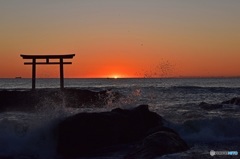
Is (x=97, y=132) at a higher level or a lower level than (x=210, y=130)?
higher

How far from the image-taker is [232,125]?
17.2m

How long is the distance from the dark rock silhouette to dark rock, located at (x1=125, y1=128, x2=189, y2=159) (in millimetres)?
16634

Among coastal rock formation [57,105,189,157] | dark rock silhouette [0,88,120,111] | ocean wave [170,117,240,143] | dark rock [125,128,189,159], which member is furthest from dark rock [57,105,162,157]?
dark rock silhouette [0,88,120,111]

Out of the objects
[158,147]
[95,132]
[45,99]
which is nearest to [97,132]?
[95,132]

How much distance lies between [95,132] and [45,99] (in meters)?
16.1

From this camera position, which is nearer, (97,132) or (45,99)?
(97,132)

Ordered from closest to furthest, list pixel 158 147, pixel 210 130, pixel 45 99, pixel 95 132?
pixel 158 147
pixel 95 132
pixel 210 130
pixel 45 99

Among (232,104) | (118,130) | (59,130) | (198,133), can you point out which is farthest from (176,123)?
(232,104)

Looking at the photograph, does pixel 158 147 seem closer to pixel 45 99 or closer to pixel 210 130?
pixel 210 130

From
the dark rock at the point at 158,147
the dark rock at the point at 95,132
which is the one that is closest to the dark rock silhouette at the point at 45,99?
the dark rock at the point at 95,132

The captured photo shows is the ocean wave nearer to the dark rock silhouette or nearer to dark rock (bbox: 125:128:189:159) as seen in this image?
dark rock (bbox: 125:128:189:159)

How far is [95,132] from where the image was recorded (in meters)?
13.7

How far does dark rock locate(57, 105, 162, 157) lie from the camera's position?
13312 mm

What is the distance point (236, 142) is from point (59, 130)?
691cm
